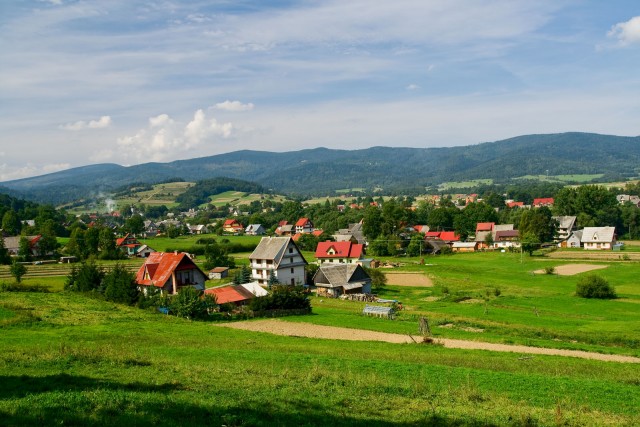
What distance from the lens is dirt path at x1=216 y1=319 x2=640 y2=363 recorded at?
2850 centimetres

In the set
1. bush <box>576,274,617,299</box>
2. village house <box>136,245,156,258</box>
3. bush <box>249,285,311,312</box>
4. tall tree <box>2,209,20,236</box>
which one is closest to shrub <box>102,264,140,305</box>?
bush <box>249,285,311,312</box>

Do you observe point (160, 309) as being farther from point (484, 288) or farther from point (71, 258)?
point (71, 258)

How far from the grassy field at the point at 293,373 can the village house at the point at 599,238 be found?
65.6 metres

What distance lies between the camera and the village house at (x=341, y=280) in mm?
56463

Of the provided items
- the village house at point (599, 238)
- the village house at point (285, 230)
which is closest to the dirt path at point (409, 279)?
the village house at point (599, 238)

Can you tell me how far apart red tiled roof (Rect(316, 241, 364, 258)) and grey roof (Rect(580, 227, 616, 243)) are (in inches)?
1976

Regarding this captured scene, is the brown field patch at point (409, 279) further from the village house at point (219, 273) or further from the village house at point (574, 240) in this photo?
the village house at point (574, 240)

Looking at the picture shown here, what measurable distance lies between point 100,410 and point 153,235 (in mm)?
142190

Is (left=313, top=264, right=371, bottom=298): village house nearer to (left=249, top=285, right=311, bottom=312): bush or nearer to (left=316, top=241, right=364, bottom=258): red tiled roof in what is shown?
(left=249, top=285, right=311, bottom=312): bush

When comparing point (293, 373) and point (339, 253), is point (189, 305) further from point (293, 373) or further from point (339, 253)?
point (339, 253)

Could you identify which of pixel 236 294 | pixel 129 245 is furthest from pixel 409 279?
pixel 129 245

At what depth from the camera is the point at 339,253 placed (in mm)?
82500

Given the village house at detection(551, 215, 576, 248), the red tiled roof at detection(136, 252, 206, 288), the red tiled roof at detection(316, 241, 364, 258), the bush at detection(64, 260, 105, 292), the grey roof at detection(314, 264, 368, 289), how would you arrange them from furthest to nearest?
the village house at detection(551, 215, 576, 248)
the red tiled roof at detection(316, 241, 364, 258)
the grey roof at detection(314, 264, 368, 289)
the red tiled roof at detection(136, 252, 206, 288)
the bush at detection(64, 260, 105, 292)

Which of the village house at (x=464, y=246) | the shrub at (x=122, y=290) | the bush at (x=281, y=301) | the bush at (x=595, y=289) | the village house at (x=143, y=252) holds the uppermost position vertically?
the shrub at (x=122, y=290)
